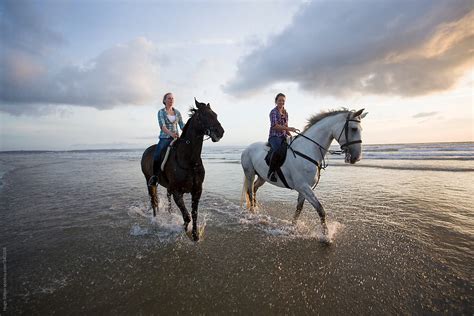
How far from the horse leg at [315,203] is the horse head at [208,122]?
2.29 metres

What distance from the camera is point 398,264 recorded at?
11.9 ft

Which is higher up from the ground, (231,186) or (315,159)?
(315,159)

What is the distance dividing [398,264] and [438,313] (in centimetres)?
110

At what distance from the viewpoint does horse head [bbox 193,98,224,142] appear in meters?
4.24

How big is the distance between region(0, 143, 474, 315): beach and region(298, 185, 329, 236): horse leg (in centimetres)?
29

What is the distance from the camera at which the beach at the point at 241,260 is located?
2795 mm

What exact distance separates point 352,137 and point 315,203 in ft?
5.26

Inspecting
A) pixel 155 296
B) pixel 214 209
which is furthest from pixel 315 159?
pixel 155 296

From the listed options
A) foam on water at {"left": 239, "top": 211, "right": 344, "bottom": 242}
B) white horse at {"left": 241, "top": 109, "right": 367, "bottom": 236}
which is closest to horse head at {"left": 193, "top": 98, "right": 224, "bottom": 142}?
white horse at {"left": 241, "top": 109, "right": 367, "bottom": 236}

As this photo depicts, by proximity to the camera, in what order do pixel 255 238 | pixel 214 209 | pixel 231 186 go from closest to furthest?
pixel 255 238
pixel 214 209
pixel 231 186

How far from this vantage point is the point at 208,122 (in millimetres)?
4320

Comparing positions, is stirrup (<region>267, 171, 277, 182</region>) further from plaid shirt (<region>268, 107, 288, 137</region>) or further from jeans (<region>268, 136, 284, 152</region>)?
plaid shirt (<region>268, 107, 288, 137</region>)

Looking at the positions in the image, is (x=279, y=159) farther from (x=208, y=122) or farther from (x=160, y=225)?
(x=160, y=225)

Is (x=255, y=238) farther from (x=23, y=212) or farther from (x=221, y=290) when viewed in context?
(x=23, y=212)
